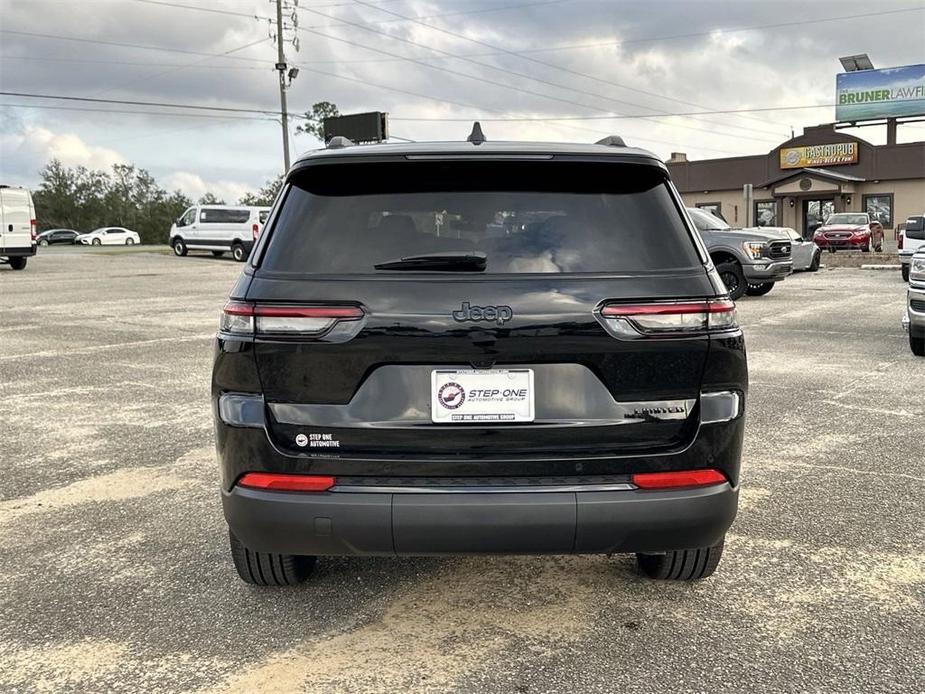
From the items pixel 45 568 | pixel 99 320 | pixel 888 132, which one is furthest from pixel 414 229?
pixel 888 132

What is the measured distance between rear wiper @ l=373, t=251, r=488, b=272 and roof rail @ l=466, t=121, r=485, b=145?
59 centimetres

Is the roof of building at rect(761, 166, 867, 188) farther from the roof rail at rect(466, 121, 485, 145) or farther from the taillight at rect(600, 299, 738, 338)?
the taillight at rect(600, 299, 738, 338)

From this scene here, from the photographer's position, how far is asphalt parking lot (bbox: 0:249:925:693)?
107 inches

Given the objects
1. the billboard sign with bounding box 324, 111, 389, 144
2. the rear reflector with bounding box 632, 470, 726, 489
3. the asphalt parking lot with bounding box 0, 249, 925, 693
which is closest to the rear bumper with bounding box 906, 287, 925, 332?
the asphalt parking lot with bounding box 0, 249, 925, 693

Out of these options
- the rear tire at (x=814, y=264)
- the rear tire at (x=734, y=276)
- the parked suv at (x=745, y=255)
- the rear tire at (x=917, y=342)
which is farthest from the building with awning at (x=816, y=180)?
the rear tire at (x=917, y=342)

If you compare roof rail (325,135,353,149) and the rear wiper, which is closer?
the rear wiper

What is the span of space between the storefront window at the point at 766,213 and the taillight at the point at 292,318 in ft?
150

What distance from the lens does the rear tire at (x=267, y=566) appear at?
3152mm

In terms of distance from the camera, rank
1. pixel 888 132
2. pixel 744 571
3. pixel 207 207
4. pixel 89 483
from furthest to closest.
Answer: pixel 888 132 < pixel 207 207 < pixel 89 483 < pixel 744 571

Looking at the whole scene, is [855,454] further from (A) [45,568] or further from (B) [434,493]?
(A) [45,568]

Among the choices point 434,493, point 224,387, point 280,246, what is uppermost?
point 280,246

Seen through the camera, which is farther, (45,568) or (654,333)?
(45,568)

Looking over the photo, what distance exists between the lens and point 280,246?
274 centimetres

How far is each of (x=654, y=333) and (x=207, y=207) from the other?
32942 millimetres
